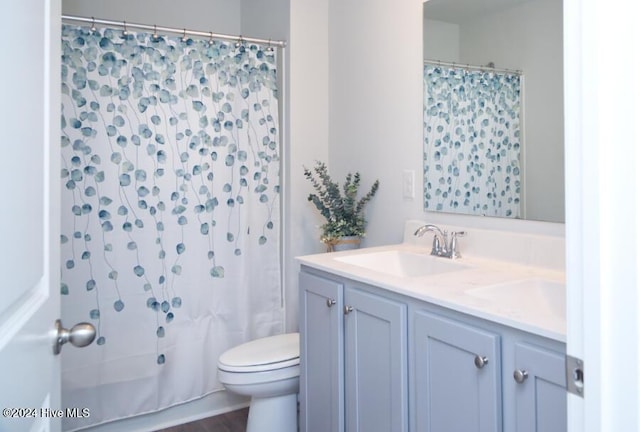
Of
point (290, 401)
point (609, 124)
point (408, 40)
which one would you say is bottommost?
point (290, 401)

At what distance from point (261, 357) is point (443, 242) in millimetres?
927

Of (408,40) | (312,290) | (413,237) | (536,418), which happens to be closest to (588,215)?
(536,418)

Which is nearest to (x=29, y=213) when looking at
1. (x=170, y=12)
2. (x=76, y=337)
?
(x=76, y=337)

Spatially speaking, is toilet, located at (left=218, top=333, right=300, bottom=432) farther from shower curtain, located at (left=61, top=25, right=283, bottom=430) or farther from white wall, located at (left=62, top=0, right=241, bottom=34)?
white wall, located at (left=62, top=0, right=241, bottom=34)

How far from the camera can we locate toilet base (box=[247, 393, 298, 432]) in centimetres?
212

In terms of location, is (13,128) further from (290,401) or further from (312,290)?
(290,401)

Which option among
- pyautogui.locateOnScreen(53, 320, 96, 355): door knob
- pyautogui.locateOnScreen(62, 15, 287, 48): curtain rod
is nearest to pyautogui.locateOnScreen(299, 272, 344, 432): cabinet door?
pyautogui.locateOnScreen(53, 320, 96, 355): door knob

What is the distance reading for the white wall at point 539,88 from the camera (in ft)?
5.30

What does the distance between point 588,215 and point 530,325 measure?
0.49m

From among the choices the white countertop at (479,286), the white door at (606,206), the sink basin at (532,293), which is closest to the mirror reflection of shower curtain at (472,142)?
the white countertop at (479,286)

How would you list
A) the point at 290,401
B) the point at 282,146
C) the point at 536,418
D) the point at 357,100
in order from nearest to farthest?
the point at 536,418 → the point at 290,401 → the point at 357,100 → the point at 282,146

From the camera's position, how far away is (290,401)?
216 cm

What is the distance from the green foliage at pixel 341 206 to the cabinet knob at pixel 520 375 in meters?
1.36

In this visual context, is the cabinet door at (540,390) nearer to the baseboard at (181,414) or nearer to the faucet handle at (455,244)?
the faucet handle at (455,244)
